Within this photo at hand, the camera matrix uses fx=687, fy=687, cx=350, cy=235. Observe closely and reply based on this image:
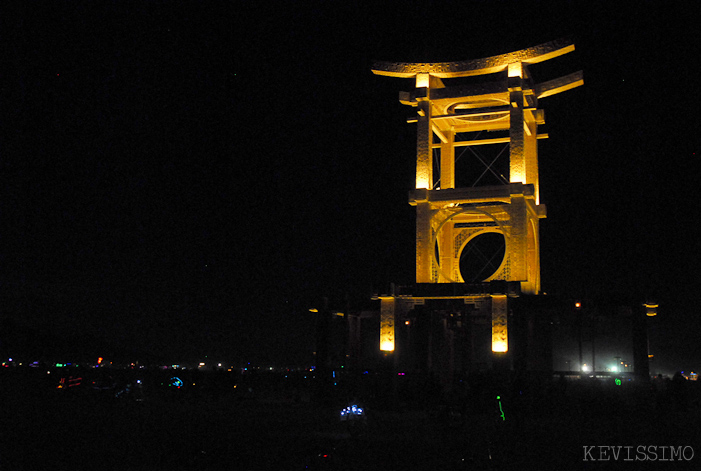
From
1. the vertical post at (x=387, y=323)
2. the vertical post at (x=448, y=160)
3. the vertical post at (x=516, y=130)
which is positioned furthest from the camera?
the vertical post at (x=448, y=160)

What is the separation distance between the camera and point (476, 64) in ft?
131

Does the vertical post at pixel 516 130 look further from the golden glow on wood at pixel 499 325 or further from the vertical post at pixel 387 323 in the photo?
the vertical post at pixel 387 323

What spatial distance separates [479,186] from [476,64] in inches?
282

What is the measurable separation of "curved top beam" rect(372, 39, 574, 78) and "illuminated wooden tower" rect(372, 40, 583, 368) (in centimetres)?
6

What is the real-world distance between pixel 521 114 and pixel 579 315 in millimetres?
11945

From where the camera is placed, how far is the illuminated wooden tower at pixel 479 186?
37594mm

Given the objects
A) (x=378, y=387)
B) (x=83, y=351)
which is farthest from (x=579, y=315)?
(x=83, y=351)

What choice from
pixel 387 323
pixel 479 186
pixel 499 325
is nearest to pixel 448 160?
pixel 479 186

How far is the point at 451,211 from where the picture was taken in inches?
1640

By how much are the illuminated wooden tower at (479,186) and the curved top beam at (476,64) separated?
0.06 metres

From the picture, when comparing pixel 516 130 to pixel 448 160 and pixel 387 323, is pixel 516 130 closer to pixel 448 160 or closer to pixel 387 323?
pixel 448 160

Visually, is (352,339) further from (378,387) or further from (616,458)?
(616,458)

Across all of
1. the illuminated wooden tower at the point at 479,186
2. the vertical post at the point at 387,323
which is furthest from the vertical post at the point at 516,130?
the vertical post at the point at 387,323

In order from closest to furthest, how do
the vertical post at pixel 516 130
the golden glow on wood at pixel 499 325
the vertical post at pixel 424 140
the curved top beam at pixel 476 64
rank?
the golden glow on wood at pixel 499 325 → the curved top beam at pixel 476 64 → the vertical post at pixel 516 130 → the vertical post at pixel 424 140
